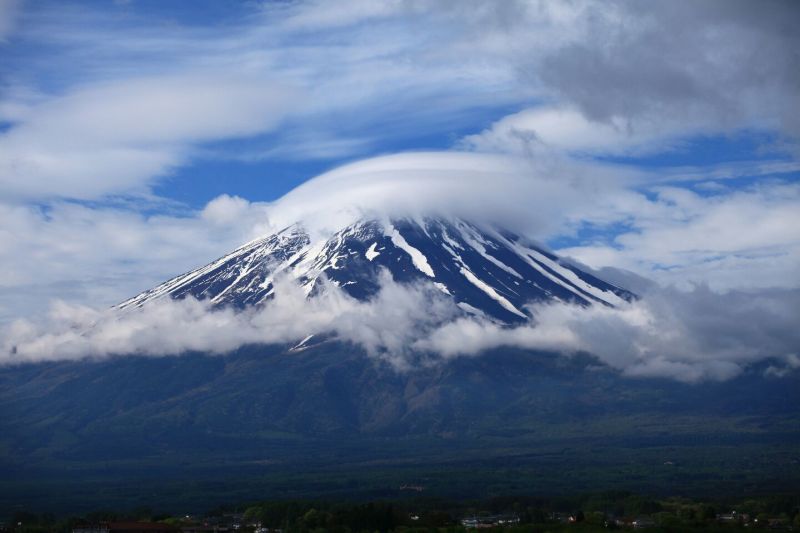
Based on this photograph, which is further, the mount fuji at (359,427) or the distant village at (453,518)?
the mount fuji at (359,427)

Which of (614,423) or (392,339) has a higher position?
(392,339)

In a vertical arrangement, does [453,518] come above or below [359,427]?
below

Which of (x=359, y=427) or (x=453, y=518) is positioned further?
(x=359, y=427)

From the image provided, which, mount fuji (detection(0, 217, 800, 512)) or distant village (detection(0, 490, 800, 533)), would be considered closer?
distant village (detection(0, 490, 800, 533))

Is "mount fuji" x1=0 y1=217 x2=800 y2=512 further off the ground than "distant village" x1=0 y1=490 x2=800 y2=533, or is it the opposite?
"mount fuji" x1=0 y1=217 x2=800 y2=512

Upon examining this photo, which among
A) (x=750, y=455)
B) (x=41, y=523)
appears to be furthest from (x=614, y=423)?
(x=41, y=523)

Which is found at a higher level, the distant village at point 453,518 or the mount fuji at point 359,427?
the mount fuji at point 359,427

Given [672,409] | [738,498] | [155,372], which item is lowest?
[738,498]

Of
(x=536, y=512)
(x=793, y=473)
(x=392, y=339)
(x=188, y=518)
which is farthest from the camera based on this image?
(x=392, y=339)

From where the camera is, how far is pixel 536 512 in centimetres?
7069

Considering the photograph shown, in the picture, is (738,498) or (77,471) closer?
(738,498)

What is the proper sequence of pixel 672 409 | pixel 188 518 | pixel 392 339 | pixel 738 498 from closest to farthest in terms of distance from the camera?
pixel 188 518, pixel 738 498, pixel 672 409, pixel 392 339

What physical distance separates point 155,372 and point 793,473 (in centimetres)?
10811

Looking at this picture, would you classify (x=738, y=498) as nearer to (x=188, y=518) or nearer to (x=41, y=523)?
(x=188, y=518)
